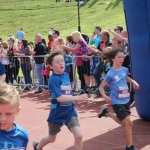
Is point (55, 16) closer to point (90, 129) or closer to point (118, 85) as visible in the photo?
point (90, 129)

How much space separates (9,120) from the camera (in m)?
2.73

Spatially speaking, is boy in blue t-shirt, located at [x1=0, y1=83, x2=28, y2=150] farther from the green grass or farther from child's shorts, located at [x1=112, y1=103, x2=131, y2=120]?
the green grass

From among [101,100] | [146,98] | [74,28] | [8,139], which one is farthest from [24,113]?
[74,28]

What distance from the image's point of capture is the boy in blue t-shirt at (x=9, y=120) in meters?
2.65

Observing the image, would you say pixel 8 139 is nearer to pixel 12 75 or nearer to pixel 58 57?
pixel 58 57

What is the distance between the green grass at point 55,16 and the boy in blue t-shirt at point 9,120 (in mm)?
32230

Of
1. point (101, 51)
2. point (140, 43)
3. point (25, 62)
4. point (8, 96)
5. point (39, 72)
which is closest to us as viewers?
point (8, 96)

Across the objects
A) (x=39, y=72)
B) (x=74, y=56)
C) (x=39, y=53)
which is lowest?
(x=39, y=72)

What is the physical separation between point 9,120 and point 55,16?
42.4 m

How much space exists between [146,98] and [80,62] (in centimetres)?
368

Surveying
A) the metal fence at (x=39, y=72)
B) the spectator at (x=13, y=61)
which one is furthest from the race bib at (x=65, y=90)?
the spectator at (x=13, y=61)

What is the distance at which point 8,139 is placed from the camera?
9.59ft

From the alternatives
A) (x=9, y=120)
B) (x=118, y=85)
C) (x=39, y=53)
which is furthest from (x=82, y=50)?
(x=9, y=120)

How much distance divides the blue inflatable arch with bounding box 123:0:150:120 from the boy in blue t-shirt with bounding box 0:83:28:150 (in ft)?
13.9
